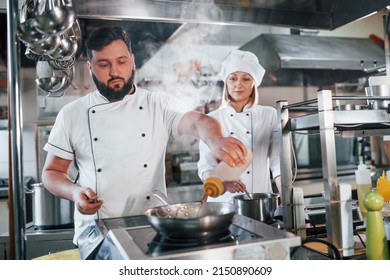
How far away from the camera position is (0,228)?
1.65m

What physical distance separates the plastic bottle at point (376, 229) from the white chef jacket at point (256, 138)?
0.69 metres

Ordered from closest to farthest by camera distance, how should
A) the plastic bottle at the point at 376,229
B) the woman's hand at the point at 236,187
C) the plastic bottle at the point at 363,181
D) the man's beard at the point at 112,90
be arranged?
1. the plastic bottle at the point at 376,229
2. the plastic bottle at the point at 363,181
3. the man's beard at the point at 112,90
4. the woman's hand at the point at 236,187

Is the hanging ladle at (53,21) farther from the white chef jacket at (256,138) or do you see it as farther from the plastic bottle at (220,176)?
the white chef jacket at (256,138)

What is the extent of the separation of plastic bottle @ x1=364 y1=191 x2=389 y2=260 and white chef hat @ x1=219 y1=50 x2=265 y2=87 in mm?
864

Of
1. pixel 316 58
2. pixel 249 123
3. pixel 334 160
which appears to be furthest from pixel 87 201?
pixel 316 58

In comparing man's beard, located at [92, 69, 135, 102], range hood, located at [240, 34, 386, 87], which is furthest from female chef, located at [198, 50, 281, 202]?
man's beard, located at [92, 69, 135, 102]

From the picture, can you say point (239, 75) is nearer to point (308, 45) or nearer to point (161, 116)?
point (161, 116)

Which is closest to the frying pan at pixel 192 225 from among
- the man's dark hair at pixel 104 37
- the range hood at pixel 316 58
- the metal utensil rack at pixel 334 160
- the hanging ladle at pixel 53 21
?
the metal utensil rack at pixel 334 160

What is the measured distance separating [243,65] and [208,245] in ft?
3.41

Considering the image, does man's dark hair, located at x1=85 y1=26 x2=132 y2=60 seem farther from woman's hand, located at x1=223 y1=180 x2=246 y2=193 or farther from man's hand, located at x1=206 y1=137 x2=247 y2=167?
woman's hand, located at x1=223 y1=180 x2=246 y2=193

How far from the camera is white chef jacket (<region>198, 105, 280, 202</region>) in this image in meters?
1.70

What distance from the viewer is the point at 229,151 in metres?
1.36

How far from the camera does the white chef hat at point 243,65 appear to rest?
5.60ft
